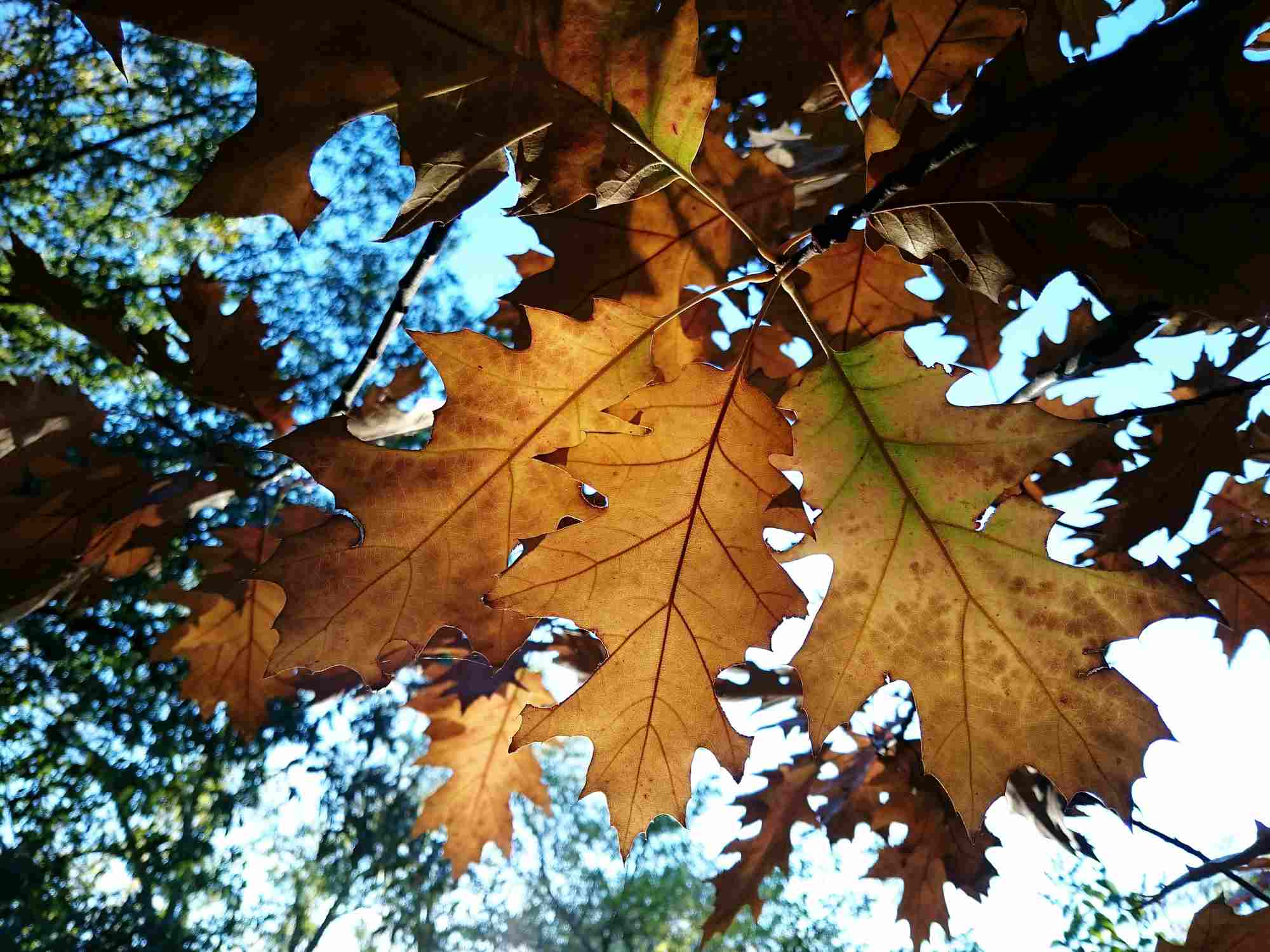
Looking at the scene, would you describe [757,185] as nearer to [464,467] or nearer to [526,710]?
[464,467]

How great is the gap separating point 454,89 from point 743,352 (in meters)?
0.45

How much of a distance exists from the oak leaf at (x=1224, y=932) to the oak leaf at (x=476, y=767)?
1833 mm

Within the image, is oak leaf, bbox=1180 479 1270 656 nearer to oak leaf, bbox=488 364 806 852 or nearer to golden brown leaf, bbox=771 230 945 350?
golden brown leaf, bbox=771 230 945 350

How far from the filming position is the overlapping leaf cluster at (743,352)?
2.39ft

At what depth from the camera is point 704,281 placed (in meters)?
1.27

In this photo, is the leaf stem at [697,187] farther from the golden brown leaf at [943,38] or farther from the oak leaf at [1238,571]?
the oak leaf at [1238,571]

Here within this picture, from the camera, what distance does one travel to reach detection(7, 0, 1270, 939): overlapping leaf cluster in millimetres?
729

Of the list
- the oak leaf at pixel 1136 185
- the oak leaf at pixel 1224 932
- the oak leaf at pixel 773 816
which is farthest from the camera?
the oak leaf at pixel 773 816

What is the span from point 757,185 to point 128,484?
1813mm

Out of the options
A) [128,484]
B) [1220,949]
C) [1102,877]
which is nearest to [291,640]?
[128,484]

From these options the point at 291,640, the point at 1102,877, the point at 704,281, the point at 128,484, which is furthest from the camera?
the point at 1102,877

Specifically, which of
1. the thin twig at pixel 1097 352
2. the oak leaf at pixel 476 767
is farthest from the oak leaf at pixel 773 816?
the thin twig at pixel 1097 352

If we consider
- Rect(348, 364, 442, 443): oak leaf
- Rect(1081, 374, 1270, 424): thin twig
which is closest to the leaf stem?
Rect(1081, 374, 1270, 424): thin twig

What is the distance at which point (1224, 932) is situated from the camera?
65.9 inches
